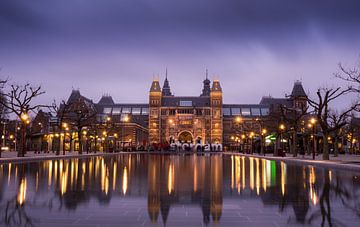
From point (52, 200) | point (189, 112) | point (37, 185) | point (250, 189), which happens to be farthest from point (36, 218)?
point (189, 112)

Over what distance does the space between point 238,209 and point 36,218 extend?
13.3 ft

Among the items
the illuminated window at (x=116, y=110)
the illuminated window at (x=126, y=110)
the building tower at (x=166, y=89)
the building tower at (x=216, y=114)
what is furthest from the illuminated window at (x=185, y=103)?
the building tower at (x=166, y=89)

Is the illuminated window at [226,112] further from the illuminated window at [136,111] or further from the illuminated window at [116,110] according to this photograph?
the illuminated window at [116,110]

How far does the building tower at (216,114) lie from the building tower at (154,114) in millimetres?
20871

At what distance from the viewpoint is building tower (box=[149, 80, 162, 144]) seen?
147875 mm

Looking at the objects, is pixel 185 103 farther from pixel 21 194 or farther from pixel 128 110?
pixel 21 194

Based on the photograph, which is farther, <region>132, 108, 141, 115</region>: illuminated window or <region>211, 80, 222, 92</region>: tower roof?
<region>132, 108, 141, 115</region>: illuminated window

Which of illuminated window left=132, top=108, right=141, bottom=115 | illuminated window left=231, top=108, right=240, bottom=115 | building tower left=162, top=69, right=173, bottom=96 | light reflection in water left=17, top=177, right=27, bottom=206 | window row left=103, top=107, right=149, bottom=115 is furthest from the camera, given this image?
building tower left=162, top=69, right=173, bottom=96

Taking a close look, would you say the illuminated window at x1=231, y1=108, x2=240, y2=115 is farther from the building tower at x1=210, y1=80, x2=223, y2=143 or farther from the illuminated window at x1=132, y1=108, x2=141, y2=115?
the illuminated window at x1=132, y1=108, x2=141, y2=115

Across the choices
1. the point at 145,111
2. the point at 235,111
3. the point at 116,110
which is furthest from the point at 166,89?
the point at 235,111

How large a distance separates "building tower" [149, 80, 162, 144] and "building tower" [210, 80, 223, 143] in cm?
2087

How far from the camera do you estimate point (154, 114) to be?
14938 centimetres

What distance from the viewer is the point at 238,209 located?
8219 mm

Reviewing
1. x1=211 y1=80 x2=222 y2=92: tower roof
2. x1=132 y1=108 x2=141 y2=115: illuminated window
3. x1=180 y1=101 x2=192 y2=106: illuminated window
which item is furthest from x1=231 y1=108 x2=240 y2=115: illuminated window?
x1=132 y1=108 x2=141 y2=115: illuminated window
